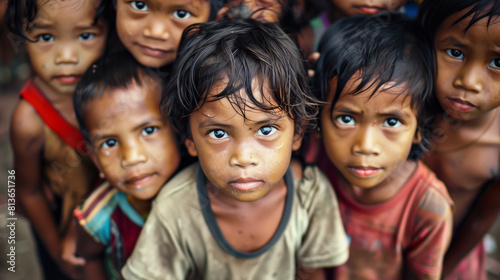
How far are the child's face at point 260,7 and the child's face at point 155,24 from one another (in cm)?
12

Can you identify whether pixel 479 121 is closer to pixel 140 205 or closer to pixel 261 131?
pixel 261 131

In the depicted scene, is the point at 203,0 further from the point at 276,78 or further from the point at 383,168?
the point at 383,168

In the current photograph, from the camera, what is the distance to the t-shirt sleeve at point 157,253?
95cm

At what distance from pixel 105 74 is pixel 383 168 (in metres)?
0.72

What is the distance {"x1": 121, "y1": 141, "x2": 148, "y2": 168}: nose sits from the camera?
92 cm

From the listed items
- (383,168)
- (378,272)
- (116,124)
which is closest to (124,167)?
(116,124)

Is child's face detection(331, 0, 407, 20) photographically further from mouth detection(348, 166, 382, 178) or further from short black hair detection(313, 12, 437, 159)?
mouth detection(348, 166, 382, 178)

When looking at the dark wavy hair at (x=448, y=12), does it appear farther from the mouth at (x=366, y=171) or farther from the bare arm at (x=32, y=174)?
the bare arm at (x=32, y=174)

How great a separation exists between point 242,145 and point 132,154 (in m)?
0.29

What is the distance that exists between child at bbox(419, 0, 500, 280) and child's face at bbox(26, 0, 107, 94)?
0.83m

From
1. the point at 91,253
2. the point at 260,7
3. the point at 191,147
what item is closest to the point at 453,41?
the point at 260,7

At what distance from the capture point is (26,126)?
1.10m

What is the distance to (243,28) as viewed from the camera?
0.88 m

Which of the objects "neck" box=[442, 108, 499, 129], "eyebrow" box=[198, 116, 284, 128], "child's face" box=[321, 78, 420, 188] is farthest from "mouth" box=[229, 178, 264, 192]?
"neck" box=[442, 108, 499, 129]
